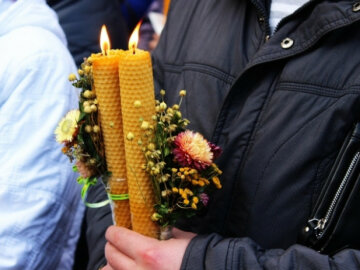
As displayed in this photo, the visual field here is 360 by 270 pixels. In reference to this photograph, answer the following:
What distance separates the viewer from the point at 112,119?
919 millimetres

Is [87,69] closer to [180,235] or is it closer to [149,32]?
[180,235]

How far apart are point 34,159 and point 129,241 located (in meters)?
0.58

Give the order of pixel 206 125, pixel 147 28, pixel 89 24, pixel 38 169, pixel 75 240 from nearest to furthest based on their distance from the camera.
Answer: pixel 206 125 → pixel 38 169 → pixel 75 240 → pixel 89 24 → pixel 147 28

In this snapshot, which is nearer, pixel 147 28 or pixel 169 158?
pixel 169 158

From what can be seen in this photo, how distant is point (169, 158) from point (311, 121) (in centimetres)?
31

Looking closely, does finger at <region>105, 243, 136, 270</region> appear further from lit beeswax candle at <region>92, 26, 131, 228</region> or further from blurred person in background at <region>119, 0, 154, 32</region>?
blurred person in background at <region>119, 0, 154, 32</region>

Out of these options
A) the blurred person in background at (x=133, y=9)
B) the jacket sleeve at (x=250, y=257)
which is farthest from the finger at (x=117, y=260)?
the blurred person in background at (x=133, y=9)

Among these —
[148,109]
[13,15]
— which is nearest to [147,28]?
[13,15]

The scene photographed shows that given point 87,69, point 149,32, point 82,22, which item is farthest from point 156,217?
point 149,32

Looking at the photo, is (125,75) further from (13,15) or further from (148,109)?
(13,15)

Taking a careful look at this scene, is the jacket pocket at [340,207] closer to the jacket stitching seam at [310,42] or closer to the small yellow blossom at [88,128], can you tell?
the jacket stitching seam at [310,42]

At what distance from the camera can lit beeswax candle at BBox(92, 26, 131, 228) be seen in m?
0.89

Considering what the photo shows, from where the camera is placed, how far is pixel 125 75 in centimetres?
86

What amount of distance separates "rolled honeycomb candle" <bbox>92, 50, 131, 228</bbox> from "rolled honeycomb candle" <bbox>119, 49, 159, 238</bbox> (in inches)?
→ 1.1
